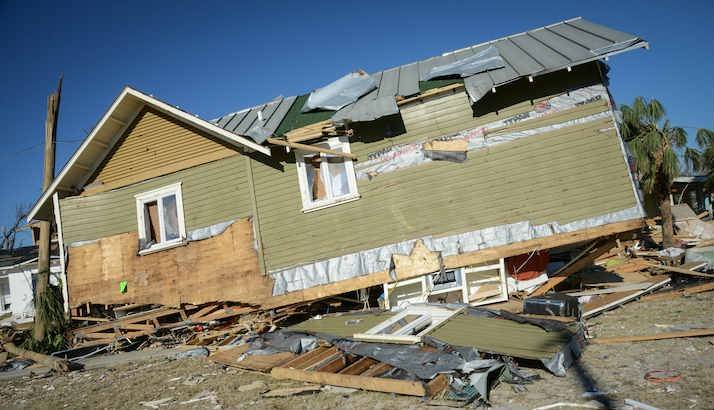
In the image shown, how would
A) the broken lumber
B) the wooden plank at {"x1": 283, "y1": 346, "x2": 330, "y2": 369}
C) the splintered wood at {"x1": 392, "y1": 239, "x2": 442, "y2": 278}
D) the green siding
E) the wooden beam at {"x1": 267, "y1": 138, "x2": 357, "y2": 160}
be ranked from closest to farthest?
the wooden plank at {"x1": 283, "y1": 346, "x2": 330, "y2": 369}
the broken lumber
the splintered wood at {"x1": 392, "y1": 239, "x2": 442, "y2": 278}
the wooden beam at {"x1": 267, "y1": 138, "x2": 357, "y2": 160}
the green siding

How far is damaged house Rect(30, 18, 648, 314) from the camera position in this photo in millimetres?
8867

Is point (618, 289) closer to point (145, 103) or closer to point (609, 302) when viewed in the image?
point (609, 302)

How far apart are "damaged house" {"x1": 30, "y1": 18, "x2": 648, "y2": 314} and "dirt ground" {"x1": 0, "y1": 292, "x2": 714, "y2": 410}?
2153 millimetres

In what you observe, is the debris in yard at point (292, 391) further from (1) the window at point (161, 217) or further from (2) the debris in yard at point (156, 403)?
(1) the window at point (161, 217)

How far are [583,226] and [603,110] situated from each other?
244 cm

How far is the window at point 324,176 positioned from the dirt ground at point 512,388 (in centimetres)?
417

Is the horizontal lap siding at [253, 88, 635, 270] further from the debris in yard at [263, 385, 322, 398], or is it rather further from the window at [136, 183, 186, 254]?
the debris in yard at [263, 385, 322, 398]

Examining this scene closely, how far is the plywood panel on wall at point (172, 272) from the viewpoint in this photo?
34.0 ft

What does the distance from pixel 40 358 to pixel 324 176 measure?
8.04 metres

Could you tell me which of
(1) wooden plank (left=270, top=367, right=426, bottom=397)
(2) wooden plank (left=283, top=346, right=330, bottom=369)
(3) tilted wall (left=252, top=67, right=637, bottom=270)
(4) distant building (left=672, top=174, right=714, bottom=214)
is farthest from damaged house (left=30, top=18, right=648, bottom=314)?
(4) distant building (left=672, top=174, right=714, bottom=214)

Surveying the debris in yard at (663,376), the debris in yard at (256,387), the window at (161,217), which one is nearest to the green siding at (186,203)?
the window at (161,217)

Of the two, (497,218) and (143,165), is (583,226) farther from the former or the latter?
(143,165)

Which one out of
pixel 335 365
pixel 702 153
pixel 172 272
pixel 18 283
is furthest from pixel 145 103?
pixel 18 283

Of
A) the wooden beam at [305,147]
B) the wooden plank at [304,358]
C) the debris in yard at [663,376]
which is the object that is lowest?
the debris in yard at [663,376]
